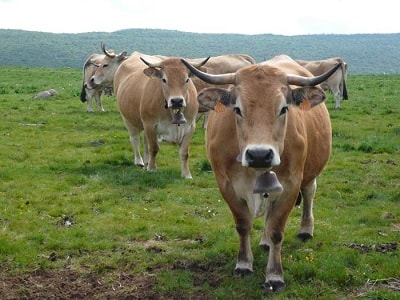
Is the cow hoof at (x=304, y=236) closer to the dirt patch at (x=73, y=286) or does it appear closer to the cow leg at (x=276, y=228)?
the cow leg at (x=276, y=228)

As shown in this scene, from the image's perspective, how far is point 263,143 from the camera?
518cm

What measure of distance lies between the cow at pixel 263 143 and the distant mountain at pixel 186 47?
116595mm

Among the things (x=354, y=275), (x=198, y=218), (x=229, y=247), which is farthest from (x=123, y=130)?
(x=354, y=275)

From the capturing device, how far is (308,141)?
21.9 feet

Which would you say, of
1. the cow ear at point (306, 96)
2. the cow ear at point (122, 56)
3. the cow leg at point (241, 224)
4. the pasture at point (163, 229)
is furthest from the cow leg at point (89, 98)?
the cow ear at point (306, 96)

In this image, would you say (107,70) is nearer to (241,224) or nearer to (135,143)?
(135,143)

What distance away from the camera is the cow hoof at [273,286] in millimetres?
6090

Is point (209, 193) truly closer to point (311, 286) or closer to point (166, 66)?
point (166, 66)

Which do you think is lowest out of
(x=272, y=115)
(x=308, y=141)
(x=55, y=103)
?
(x=55, y=103)

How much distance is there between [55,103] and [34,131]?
787 centimetres

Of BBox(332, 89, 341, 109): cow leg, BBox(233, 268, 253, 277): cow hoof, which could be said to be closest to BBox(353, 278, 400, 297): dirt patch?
BBox(233, 268, 253, 277): cow hoof

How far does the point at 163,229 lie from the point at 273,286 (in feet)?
8.43

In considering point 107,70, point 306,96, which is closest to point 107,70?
point 107,70

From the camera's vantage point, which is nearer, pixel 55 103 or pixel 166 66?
pixel 166 66
